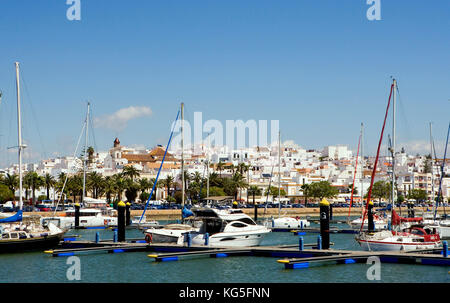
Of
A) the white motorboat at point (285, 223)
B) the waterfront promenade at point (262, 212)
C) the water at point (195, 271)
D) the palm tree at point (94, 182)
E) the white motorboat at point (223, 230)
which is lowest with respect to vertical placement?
the waterfront promenade at point (262, 212)

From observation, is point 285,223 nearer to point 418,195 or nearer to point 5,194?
point 5,194

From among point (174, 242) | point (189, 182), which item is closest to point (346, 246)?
point (174, 242)

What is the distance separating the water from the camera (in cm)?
3061

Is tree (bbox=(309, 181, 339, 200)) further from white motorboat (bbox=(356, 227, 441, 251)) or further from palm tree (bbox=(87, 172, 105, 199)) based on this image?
white motorboat (bbox=(356, 227, 441, 251))

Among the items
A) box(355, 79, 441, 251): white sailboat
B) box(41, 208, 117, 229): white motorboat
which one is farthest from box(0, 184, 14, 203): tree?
box(355, 79, 441, 251): white sailboat

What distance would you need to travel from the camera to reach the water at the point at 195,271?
3061 centimetres

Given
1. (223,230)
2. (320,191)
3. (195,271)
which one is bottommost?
(195,271)

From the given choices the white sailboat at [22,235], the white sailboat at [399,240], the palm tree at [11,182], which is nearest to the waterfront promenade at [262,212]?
the palm tree at [11,182]

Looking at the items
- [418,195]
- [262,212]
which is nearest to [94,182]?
[262,212]

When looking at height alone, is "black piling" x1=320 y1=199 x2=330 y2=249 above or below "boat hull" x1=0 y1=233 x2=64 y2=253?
above

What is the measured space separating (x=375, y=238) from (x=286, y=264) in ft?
29.6

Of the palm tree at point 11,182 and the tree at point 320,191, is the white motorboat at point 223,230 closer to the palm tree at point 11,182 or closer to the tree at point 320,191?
the palm tree at point 11,182

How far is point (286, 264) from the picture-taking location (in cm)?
3278

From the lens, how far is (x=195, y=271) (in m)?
33.4
